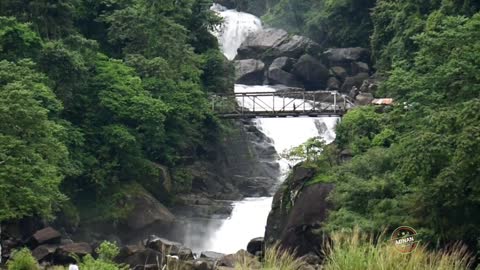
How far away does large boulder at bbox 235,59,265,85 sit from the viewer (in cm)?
5269

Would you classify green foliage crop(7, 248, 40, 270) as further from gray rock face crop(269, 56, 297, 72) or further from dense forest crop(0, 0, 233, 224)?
gray rock face crop(269, 56, 297, 72)

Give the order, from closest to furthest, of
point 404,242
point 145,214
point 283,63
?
point 404,242 < point 145,214 < point 283,63

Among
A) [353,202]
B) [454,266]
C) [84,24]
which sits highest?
[84,24]

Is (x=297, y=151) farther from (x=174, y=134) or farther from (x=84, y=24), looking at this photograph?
(x=84, y=24)

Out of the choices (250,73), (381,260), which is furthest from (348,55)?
(381,260)

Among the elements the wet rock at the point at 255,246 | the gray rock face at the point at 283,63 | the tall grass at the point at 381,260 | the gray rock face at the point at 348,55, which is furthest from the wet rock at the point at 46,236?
the gray rock face at the point at 348,55

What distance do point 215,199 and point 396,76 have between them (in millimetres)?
13012

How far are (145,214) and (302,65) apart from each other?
21.8 m

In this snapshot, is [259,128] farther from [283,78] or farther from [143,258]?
[143,258]

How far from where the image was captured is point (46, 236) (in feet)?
91.2

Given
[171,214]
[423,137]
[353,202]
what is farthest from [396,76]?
[171,214]

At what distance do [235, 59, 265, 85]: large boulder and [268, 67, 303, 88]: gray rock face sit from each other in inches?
43.2

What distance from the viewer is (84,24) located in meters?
40.2

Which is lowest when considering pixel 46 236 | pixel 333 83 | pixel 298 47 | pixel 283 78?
pixel 46 236
